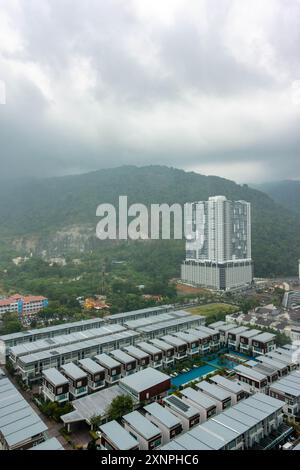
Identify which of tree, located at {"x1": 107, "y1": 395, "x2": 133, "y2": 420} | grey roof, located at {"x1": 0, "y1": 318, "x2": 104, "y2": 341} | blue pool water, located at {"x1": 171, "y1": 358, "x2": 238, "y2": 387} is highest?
grey roof, located at {"x1": 0, "y1": 318, "x2": 104, "y2": 341}

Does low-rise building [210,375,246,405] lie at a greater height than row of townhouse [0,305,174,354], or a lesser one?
lesser

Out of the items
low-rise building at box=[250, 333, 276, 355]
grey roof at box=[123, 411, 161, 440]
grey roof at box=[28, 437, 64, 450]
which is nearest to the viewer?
grey roof at box=[28, 437, 64, 450]

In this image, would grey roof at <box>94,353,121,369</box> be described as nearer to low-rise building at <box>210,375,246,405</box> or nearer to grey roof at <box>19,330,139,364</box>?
grey roof at <box>19,330,139,364</box>

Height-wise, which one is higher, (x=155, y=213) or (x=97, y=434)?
(x=155, y=213)

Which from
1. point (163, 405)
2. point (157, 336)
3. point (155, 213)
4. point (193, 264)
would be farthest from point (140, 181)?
point (163, 405)

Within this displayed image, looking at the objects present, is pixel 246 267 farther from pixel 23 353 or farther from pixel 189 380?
pixel 23 353

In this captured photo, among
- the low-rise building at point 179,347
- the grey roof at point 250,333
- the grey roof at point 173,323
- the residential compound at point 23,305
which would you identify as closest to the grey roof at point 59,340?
the grey roof at point 173,323

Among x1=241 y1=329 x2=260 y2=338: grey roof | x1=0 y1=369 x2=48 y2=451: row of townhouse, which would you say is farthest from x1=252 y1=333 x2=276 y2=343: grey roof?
x1=0 y1=369 x2=48 y2=451: row of townhouse

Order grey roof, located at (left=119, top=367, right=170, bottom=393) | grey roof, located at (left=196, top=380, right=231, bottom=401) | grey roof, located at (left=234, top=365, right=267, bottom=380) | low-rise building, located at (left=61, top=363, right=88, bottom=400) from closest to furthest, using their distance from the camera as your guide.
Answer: grey roof, located at (left=196, top=380, right=231, bottom=401) → grey roof, located at (left=119, top=367, right=170, bottom=393) → low-rise building, located at (left=61, top=363, right=88, bottom=400) → grey roof, located at (left=234, top=365, right=267, bottom=380)
